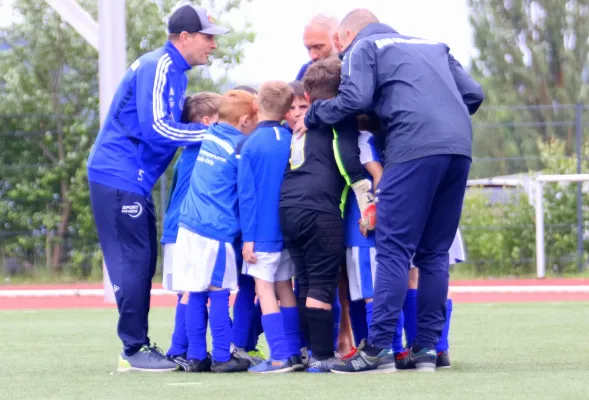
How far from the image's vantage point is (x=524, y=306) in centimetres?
1095

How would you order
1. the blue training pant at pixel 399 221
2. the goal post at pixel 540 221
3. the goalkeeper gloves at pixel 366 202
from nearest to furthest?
→ the blue training pant at pixel 399 221 → the goalkeeper gloves at pixel 366 202 → the goal post at pixel 540 221

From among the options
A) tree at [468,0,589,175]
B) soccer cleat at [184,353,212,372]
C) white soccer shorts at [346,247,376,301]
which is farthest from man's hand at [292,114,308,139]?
tree at [468,0,589,175]

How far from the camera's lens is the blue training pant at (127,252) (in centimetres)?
632

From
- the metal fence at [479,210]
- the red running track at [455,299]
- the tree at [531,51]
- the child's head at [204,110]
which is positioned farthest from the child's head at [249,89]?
the tree at [531,51]

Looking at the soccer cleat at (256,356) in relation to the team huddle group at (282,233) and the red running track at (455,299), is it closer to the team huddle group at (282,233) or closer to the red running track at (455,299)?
the team huddle group at (282,233)

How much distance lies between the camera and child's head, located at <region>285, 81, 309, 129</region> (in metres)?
6.43

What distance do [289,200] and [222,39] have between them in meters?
13.9

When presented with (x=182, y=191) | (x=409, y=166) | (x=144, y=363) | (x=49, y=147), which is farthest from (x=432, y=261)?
(x=49, y=147)

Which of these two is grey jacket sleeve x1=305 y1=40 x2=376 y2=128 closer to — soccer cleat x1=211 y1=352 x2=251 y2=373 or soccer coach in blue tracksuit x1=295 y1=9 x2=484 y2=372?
soccer coach in blue tracksuit x1=295 y1=9 x2=484 y2=372

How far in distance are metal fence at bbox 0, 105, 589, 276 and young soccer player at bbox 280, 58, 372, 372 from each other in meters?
9.88

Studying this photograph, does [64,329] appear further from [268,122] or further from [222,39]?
[222,39]

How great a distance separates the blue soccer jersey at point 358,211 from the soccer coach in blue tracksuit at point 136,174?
88cm

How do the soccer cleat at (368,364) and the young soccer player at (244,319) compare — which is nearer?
the soccer cleat at (368,364)

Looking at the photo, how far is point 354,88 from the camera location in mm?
5809
